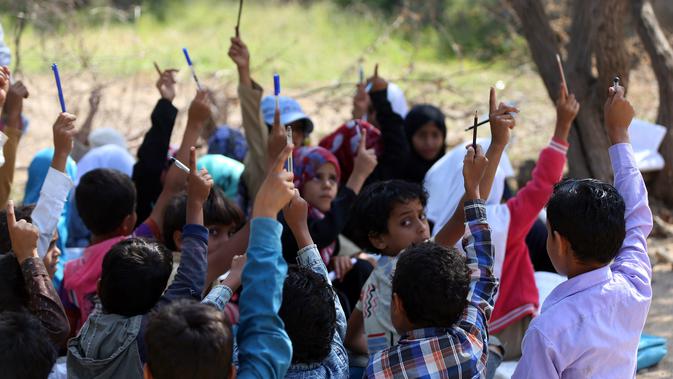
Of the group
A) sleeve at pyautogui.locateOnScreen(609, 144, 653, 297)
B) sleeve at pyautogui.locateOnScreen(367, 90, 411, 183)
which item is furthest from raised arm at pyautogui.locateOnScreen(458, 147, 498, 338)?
sleeve at pyautogui.locateOnScreen(367, 90, 411, 183)

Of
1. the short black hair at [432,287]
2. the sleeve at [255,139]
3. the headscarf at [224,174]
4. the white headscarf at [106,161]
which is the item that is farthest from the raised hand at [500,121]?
the white headscarf at [106,161]

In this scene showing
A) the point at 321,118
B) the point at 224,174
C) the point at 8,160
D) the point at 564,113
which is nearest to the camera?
the point at 564,113

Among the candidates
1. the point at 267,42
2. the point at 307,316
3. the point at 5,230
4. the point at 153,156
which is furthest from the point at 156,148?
the point at 267,42

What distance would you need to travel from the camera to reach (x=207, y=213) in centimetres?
350

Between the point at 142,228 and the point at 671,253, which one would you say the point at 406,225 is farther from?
the point at 671,253

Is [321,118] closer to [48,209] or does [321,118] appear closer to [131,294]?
[48,209]

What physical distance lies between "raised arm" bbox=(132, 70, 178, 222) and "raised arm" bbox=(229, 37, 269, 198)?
0.35 metres

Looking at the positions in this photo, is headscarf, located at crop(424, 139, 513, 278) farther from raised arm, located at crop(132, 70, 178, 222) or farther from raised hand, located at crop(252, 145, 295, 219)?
raised hand, located at crop(252, 145, 295, 219)

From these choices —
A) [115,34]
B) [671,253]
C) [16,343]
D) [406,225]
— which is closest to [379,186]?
[406,225]

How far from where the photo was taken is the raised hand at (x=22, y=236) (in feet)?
8.54

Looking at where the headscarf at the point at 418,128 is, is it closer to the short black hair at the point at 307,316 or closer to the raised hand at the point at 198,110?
the raised hand at the point at 198,110

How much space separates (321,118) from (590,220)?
21.9ft

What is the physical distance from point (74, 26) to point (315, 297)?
5.67 m

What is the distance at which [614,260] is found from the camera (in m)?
2.62
